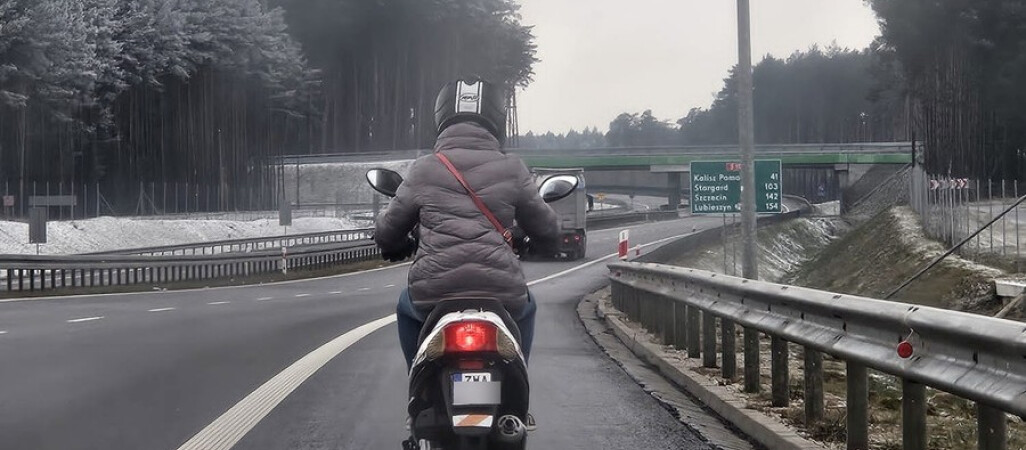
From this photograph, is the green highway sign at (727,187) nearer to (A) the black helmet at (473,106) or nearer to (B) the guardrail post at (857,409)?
(B) the guardrail post at (857,409)

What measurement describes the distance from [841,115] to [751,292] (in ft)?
260

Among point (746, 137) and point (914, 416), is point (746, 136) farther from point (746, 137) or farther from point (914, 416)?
point (914, 416)

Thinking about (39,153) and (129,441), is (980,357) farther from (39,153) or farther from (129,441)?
(39,153)

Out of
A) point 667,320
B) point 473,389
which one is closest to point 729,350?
point 667,320

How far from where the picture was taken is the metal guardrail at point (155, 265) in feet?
101

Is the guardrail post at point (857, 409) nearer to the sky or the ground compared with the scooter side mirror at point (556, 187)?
nearer to the ground

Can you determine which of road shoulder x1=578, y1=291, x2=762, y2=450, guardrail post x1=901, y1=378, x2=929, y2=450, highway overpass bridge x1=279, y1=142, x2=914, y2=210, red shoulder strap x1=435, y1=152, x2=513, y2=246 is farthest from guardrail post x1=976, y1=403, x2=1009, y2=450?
highway overpass bridge x1=279, y1=142, x2=914, y2=210

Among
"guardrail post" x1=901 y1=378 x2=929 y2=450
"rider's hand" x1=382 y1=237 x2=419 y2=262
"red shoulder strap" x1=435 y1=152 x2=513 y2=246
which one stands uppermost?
"red shoulder strap" x1=435 y1=152 x2=513 y2=246

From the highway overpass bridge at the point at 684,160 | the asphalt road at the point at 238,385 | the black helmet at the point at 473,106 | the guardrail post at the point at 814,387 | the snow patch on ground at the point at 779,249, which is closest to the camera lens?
the black helmet at the point at 473,106

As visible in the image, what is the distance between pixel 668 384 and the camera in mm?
12305

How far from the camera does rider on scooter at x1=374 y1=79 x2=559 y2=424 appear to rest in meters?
6.23

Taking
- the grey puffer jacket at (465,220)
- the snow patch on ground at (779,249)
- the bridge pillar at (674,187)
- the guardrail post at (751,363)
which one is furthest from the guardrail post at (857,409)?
the bridge pillar at (674,187)

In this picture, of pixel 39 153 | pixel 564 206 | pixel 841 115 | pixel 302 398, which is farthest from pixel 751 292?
pixel 841 115

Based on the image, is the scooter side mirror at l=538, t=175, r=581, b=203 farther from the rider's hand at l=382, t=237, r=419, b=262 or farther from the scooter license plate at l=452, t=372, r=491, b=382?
the scooter license plate at l=452, t=372, r=491, b=382
